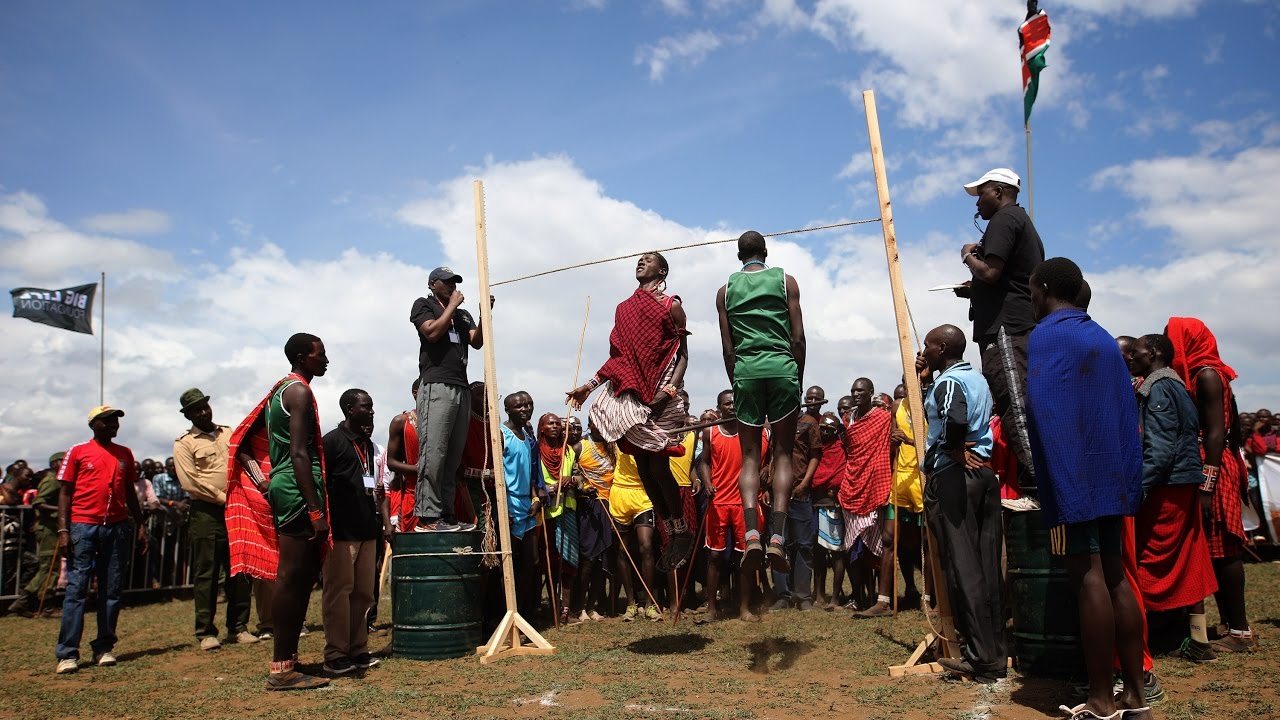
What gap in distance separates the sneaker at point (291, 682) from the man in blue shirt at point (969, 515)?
14.1 feet

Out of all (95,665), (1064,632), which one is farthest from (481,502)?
(1064,632)

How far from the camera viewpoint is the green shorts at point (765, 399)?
632cm

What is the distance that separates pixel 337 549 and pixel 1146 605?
5773 millimetres

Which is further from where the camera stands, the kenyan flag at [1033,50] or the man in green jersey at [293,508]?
the kenyan flag at [1033,50]

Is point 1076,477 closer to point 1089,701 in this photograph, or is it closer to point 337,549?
point 1089,701

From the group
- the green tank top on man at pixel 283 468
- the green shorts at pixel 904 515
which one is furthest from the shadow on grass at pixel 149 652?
the green shorts at pixel 904 515

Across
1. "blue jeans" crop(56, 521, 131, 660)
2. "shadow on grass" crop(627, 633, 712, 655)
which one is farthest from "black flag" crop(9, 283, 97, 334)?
"shadow on grass" crop(627, 633, 712, 655)

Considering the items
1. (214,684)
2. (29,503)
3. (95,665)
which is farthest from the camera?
(29,503)

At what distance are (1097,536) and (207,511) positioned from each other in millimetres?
8384

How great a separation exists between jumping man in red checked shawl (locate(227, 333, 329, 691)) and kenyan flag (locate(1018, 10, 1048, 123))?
9439 millimetres

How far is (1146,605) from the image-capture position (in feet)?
20.6

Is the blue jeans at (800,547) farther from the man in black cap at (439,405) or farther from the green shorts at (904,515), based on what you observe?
the man in black cap at (439,405)

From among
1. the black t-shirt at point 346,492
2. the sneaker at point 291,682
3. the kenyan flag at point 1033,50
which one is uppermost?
the kenyan flag at point 1033,50

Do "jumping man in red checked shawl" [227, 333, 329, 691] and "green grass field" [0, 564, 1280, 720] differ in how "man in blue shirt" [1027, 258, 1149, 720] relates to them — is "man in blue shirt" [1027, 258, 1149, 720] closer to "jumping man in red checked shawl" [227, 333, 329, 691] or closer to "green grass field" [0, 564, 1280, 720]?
"green grass field" [0, 564, 1280, 720]
